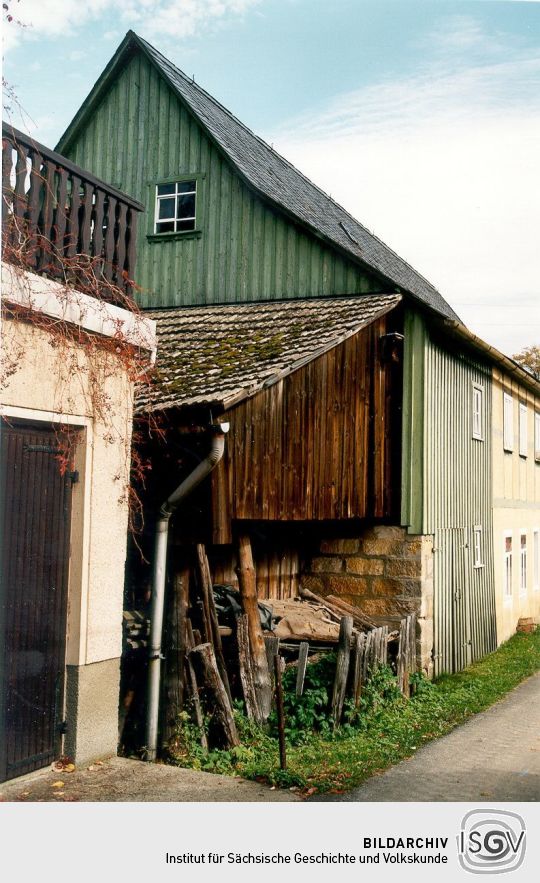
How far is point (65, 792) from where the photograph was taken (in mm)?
6395

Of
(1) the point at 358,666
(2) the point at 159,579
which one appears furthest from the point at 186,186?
(1) the point at 358,666

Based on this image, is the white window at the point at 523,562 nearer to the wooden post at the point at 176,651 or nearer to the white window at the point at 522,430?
the white window at the point at 522,430

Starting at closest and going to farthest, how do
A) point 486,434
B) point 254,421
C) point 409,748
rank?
point 409,748
point 254,421
point 486,434

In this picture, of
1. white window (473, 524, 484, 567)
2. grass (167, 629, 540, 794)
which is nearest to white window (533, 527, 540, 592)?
white window (473, 524, 484, 567)

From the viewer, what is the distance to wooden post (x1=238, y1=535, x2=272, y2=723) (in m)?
9.26

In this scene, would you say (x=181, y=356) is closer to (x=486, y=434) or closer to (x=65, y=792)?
(x=65, y=792)

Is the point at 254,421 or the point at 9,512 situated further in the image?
the point at 254,421

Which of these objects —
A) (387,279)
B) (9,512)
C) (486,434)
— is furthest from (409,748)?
(486,434)

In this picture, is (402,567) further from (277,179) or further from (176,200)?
(277,179)

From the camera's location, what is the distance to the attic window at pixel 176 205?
13.8 metres

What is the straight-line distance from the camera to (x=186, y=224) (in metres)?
13.9

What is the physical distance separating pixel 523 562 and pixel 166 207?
11.2 meters
